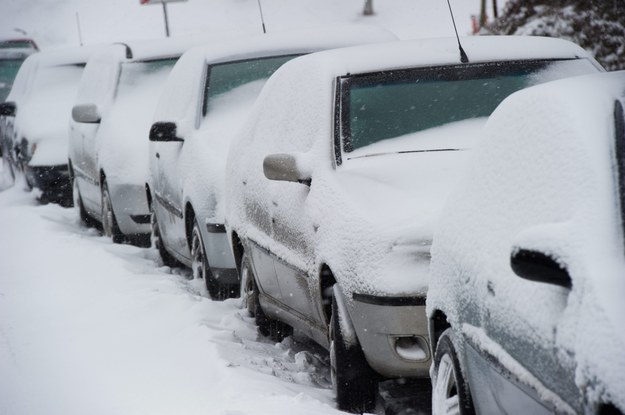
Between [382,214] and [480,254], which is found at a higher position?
[480,254]

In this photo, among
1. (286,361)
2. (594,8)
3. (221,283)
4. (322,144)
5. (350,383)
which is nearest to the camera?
(350,383)

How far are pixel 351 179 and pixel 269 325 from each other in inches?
75.5

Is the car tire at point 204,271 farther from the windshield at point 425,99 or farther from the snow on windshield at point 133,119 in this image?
the windshield at point 425,99

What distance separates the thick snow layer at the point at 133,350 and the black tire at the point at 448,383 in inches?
39.6

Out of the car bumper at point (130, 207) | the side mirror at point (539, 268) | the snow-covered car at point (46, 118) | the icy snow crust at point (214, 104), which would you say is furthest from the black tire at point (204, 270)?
the snow-covered car at point (46, 118)

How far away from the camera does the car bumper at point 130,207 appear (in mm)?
11273

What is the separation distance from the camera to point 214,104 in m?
9.28

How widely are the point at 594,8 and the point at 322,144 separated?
10.6 meters

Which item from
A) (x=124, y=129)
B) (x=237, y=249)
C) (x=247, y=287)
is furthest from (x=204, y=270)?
(x=124, y=129)

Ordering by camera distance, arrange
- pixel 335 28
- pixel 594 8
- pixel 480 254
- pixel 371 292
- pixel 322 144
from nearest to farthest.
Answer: pixel 480 254 → pixel 371 292 → pixel 322 144 → pixel 335 28 → pixel 594 8

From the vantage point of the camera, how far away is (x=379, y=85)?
6.52 metres

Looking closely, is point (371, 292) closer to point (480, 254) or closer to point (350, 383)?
point (350, 383)

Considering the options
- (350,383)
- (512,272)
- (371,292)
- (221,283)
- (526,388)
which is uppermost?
(512,272)

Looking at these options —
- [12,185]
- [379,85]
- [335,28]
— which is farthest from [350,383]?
[12,185]
